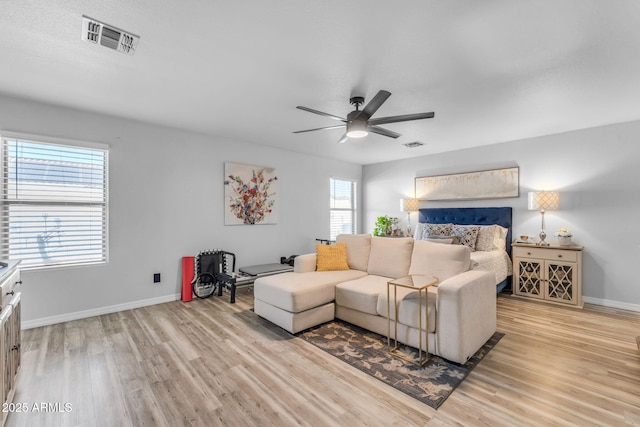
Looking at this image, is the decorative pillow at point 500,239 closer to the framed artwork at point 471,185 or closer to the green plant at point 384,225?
the framed artwork at point 471,185

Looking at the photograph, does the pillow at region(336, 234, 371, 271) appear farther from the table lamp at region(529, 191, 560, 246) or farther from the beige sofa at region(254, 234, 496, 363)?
the table lamp at region(529, 191, 560, 246)

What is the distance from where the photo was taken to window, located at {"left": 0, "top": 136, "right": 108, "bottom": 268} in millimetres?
3061

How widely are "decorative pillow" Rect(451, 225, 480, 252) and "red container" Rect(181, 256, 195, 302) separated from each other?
4.22 metres

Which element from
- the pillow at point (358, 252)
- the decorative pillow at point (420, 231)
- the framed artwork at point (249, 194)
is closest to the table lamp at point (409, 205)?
the decorative pillow at point (420, 231)

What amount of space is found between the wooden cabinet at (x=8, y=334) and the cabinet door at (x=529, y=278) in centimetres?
554

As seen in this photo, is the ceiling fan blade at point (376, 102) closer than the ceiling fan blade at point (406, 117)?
Yes

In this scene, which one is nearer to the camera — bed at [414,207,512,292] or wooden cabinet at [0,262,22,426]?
wooden cabinet at [0,262,22,426]

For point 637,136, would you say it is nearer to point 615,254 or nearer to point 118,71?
point 615,254

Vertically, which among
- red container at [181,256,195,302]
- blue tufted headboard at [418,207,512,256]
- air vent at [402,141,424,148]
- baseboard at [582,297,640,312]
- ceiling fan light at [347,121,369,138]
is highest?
air vent at [402,141,424,148]

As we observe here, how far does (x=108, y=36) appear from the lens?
197 centimetres

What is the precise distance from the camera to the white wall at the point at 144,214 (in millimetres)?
3221

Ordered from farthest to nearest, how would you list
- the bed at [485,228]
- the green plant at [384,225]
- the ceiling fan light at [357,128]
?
1. the green plant at [384,225]
2. the bed at [485,228]
3. the ceiling fan light at [357,128]

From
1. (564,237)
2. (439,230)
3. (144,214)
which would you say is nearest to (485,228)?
(439,230)

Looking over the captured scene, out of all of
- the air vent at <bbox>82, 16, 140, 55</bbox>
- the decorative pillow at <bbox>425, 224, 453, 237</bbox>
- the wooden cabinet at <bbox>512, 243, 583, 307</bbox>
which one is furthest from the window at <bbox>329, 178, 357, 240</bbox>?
the air vent at <bbox>82, 16, 140, 55</bbox>
